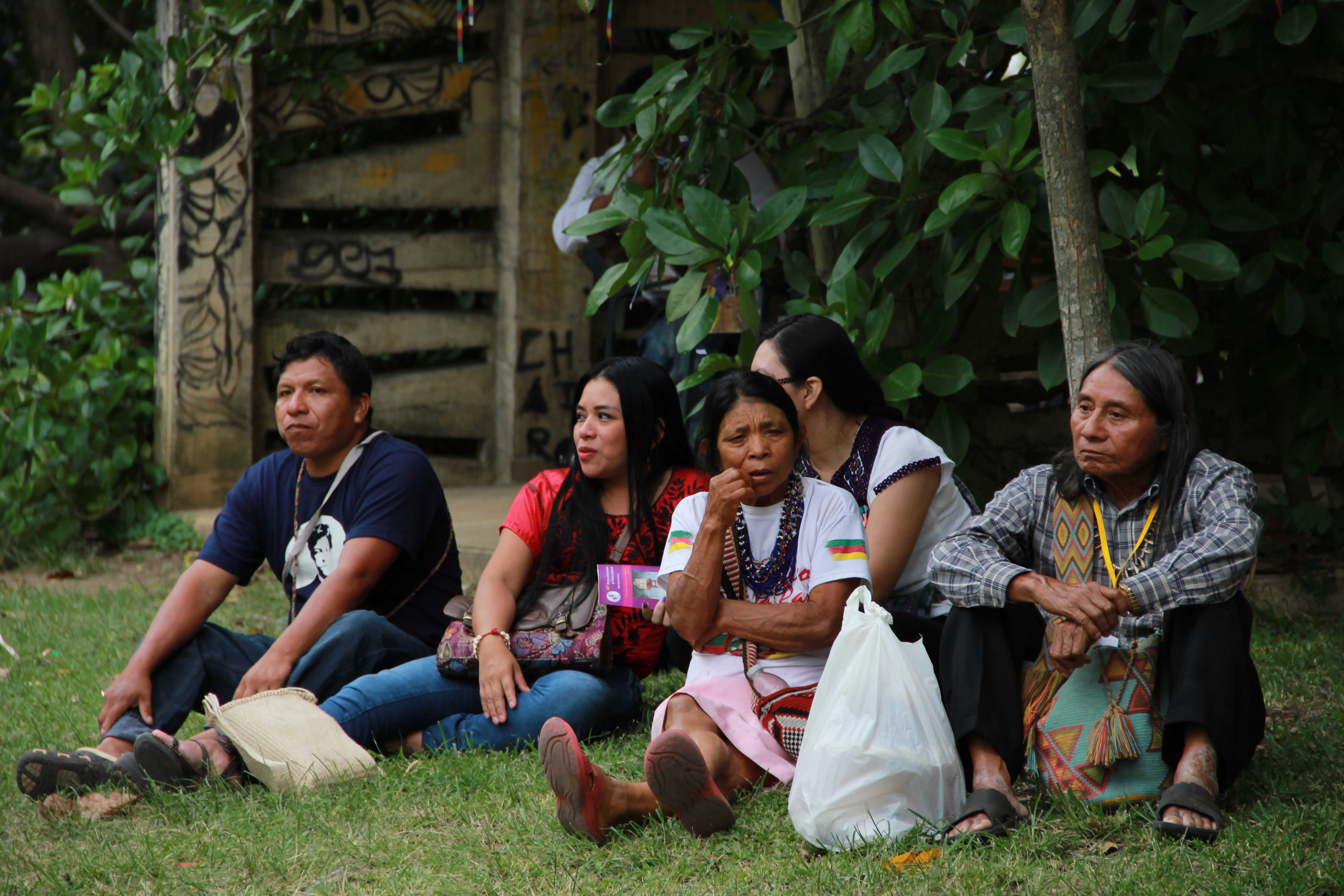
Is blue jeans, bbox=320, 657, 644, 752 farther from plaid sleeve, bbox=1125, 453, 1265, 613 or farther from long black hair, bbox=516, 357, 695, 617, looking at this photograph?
plaid sleeve, bbox=1125, 453, 1265, 613

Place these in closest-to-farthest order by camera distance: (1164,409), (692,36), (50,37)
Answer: (1164,409), (692,36), (50,37)

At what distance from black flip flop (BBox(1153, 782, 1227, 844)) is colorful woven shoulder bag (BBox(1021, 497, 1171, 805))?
0.13 m

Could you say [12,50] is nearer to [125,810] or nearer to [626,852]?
[125,810]

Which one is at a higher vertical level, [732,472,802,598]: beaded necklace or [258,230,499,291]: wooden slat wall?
[258,230,499,291]: wooden slat wall

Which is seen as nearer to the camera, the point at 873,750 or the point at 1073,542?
the point at 873,750

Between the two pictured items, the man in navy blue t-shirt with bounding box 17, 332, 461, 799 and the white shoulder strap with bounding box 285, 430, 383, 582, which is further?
the white shoulder strap with bounding box 285, 430, 383, 582

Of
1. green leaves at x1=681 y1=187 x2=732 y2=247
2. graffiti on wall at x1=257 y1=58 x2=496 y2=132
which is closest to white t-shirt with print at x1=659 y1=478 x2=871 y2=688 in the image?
green leaves at x1=681 y1=187 x2=732 y2=247

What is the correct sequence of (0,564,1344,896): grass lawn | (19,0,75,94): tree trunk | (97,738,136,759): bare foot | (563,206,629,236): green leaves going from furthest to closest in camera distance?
(19,0,75,94): tree trunk → (563,206,629,236): green leaves → (97,738,136,759): bare foot → (0,564,1344,896): grass lawn

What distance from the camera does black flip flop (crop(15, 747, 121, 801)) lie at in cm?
305

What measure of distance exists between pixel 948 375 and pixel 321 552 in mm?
1944

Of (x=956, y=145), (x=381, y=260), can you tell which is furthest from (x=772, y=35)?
(x=381, y=260)

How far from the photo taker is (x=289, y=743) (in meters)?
3.08

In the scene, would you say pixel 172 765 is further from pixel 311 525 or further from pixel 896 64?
pixel 896 64

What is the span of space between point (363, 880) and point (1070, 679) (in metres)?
1.54
